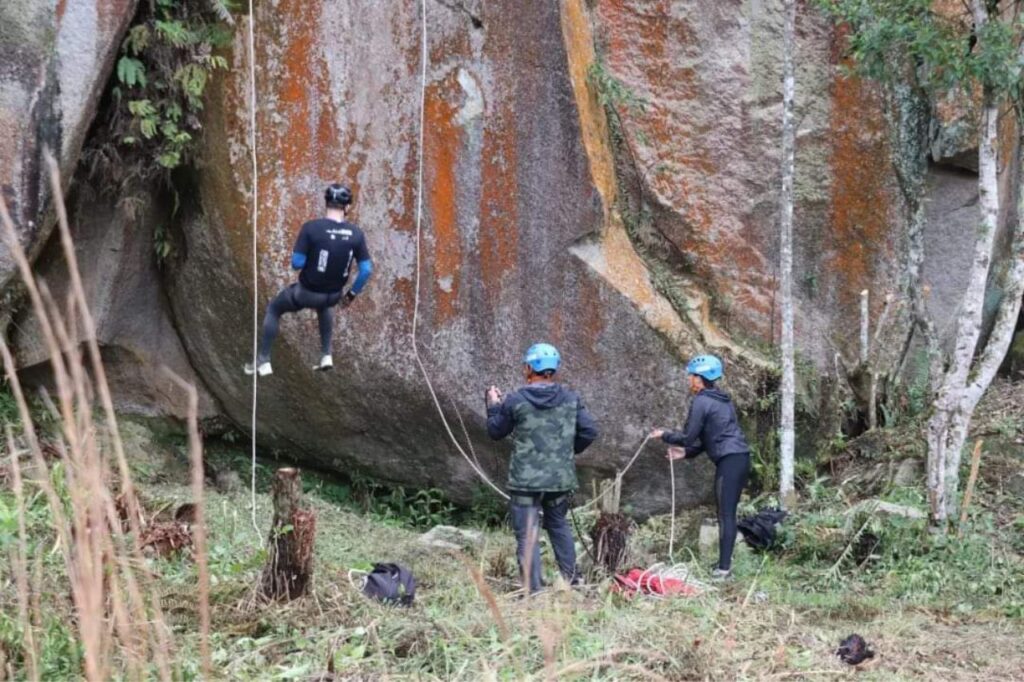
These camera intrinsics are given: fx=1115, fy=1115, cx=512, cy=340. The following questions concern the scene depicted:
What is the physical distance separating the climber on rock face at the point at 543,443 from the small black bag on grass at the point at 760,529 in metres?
1.99

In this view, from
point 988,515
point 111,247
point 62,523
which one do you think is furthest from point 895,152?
point 62,523

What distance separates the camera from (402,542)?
9477mm

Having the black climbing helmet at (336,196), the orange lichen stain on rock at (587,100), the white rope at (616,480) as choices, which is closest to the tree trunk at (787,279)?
the white rope at (616,480)

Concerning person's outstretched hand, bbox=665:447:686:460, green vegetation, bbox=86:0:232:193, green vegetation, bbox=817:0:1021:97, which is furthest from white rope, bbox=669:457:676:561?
green vegetation, bbox=86:0:232:193

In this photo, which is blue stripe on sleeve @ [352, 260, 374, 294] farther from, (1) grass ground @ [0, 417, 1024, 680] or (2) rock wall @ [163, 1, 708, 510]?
(1) grass ground @ [0, 417, 1024, 680]

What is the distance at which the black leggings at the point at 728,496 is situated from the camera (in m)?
8.46

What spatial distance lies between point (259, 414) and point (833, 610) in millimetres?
5795

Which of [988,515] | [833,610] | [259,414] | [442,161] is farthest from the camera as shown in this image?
[259,414]

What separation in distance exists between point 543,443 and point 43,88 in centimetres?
506

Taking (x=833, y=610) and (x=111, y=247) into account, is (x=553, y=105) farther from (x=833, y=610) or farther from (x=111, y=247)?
(x=833, y=610)

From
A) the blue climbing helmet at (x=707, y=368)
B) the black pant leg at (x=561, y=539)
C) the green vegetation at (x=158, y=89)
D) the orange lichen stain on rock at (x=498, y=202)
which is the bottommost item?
the black pant leg at (x=561, y=539)

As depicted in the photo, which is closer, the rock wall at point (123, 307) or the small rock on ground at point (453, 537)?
the small rock on ground at point (453, 537)

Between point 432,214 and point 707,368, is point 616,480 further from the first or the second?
point 432,214

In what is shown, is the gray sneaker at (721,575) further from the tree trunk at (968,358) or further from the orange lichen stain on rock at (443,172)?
the orange lichen stain on rock at (443,172)
